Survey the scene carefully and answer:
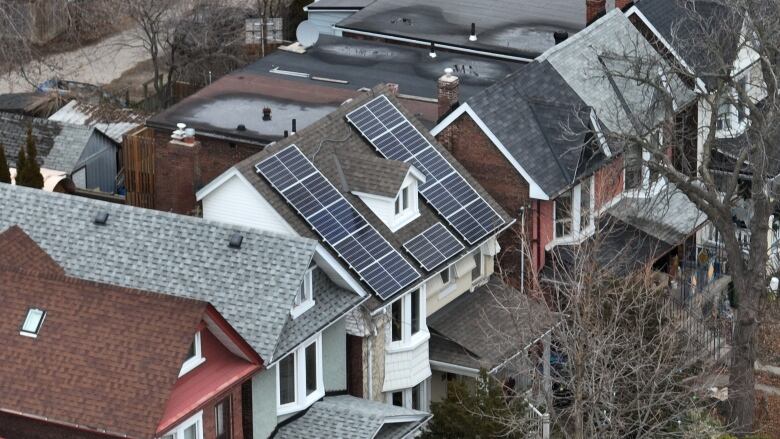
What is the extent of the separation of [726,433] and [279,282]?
1319cm

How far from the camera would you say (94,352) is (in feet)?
135

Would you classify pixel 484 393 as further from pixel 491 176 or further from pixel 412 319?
pixel 491 176

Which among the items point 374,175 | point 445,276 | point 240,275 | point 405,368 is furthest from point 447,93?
point 240,275

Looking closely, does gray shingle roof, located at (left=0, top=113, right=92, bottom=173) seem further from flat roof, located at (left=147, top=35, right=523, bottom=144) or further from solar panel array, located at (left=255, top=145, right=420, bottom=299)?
solar panel array, located at (left=255, top=145, right=420, bottom=299)

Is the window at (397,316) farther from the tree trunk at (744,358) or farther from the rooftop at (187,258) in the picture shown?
the tree trunk at (744,358)

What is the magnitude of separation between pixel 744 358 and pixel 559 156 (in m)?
7.73

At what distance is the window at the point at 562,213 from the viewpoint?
54.8m

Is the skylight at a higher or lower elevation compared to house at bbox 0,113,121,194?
higher

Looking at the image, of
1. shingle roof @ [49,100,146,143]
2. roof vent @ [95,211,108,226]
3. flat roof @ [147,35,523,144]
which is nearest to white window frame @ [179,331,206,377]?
roof vent @ [95,211,108,226]

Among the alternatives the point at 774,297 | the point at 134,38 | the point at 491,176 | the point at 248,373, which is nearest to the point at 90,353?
the point at 248,373

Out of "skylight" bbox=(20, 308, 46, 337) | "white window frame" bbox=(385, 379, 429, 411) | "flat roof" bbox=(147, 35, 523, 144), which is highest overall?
"flat roof" bbox=(147, 35, 523, 144)

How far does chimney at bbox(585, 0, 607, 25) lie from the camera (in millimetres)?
62894

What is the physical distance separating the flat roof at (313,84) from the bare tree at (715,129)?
564 centimetres

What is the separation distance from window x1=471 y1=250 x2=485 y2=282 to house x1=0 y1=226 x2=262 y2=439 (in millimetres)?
11096
